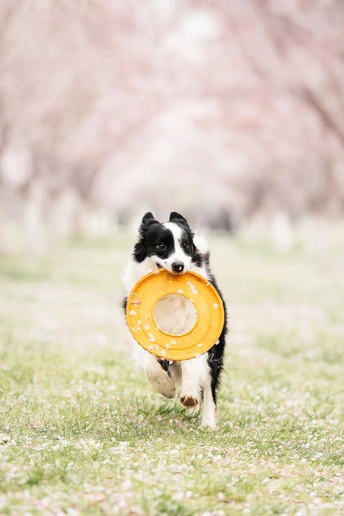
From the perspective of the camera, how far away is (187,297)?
6406 mm

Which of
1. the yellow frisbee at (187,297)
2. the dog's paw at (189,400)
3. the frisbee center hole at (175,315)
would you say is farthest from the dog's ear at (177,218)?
the dog's paw at (189,400)

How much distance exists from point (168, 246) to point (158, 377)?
46.3 inches

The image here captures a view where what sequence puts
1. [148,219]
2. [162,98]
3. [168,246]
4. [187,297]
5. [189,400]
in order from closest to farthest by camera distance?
[189,400] → [168,246] → [187,297] → [148,219] → [162,98]

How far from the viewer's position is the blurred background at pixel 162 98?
1636 cm

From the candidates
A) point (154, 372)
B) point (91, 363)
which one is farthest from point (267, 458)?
point (91, 363)

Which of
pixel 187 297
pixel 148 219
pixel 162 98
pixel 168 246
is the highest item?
pixel 162 98

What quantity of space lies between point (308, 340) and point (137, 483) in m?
8.81

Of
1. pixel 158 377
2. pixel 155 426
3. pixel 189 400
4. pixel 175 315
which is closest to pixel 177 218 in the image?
pixel 175 315

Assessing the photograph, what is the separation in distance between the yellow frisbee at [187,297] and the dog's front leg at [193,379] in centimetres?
10

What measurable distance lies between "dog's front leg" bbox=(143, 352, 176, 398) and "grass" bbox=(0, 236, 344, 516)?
0.36 m

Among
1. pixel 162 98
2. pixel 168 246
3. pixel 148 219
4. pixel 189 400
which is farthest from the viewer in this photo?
pixel 162 98

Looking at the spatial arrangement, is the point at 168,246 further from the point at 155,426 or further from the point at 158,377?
the point at 155,426

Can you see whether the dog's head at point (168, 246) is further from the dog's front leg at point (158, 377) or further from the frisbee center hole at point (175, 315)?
the dog's front leg at point (158, 377)

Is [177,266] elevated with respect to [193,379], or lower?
elevated
